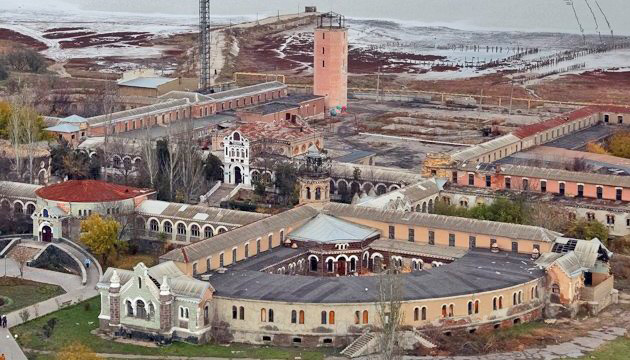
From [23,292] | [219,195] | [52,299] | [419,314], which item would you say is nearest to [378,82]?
[219,195]

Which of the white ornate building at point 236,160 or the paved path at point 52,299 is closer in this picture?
the paved path at point 52,299

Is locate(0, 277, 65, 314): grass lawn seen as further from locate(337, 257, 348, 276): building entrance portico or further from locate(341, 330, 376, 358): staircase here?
locate(341, 330, 376, 358): staircase

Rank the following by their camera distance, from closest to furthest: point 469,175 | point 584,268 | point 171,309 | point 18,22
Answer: point 171,309 → point 584,268 → point 469,175 → point 18,22

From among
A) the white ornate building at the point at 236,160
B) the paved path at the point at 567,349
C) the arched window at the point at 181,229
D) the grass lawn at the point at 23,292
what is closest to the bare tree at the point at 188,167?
the white ornate building at the point at 236,160

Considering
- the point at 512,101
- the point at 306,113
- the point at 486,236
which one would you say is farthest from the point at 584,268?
the point at 512,101

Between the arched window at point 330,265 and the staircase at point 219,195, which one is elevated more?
the arched window at point 330,265

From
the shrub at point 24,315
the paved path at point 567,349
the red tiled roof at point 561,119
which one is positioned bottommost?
the paved path at point 567,349

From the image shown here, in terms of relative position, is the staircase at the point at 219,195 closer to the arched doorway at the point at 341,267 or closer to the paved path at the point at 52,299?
the paved path at the point at 52,299

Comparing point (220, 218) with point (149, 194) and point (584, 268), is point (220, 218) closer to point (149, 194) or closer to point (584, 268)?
point (149, 194)
